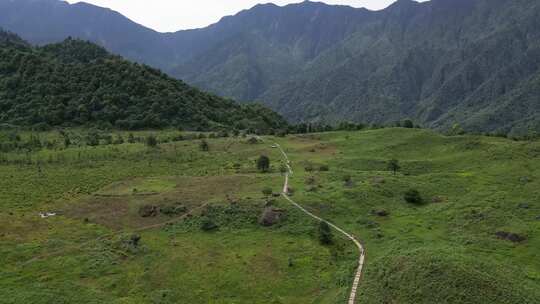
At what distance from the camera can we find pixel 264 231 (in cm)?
5438

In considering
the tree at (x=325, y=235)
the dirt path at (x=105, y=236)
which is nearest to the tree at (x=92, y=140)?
the dirt path at (x=105, y=236)

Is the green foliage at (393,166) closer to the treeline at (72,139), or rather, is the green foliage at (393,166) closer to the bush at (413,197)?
the bush at (413,197)

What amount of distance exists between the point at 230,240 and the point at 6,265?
2387 cm

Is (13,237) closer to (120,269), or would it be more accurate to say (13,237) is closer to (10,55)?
(120,269)

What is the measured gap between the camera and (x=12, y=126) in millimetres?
133500

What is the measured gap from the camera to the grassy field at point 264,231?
40062mm

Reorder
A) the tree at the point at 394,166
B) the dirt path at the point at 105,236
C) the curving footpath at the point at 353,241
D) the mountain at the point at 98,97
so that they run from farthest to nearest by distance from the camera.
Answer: the mountain at the point at 98,97 < the tree at the point at 394,166 < the dirt path at the point at 105,236 < the curving footpath at the point at 353,241

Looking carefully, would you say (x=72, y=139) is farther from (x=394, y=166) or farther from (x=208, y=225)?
(x=394, y=166)

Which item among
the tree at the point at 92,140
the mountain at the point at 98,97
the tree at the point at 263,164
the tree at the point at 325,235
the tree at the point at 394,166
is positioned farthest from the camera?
the mountain at the point at 98,97

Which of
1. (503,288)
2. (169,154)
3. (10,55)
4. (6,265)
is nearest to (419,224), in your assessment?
(503,288)

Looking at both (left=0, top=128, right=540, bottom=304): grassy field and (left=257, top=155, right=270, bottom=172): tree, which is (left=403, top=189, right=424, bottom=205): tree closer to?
(left=0, top=128, right=540, bottom=304): grassy field

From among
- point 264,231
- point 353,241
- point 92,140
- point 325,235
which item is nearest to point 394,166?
point 353,241

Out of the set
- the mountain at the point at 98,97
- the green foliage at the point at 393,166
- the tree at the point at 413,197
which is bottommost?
the tree at the point at 413,197

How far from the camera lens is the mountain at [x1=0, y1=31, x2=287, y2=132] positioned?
144 metres
